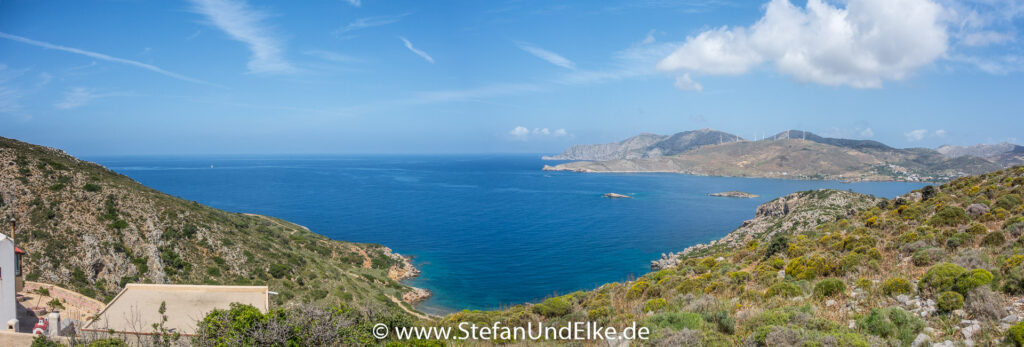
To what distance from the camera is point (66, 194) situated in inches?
1006

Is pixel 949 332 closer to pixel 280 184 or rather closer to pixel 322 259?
pixel 322 259

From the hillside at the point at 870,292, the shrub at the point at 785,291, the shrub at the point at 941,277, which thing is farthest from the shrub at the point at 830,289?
the shrub at the point at 941,277

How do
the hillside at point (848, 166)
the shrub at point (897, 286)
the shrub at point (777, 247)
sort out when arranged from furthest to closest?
1. the hillside at point (848, 166)
2. the shrub at point (777, 247)
3. the shrub at point (897, 286)

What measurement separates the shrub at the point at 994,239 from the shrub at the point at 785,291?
16.8ft

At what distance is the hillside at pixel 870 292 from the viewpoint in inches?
281

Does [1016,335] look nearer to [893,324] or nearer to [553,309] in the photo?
[893,324]

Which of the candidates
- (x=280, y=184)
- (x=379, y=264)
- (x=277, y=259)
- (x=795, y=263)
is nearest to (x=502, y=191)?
(x=280, y=184)

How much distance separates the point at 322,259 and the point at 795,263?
35449mm

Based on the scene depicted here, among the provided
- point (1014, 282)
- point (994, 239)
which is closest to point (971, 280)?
point (1014, 282)

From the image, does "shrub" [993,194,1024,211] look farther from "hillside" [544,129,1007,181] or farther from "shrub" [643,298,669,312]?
"hillside" [544,129,1007,181]

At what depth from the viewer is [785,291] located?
11.0 meters

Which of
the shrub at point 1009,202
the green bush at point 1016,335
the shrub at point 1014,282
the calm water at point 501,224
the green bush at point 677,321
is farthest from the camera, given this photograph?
the calm water at point 501,224

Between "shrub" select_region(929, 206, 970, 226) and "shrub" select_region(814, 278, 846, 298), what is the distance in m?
8.12

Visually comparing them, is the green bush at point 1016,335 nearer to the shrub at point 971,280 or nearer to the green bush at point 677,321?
the shrub at point 971,280
